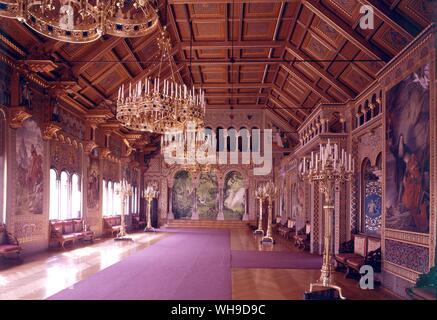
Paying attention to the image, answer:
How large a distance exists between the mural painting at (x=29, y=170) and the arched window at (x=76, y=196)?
9.54 ft

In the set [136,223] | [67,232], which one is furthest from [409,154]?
[136,223]

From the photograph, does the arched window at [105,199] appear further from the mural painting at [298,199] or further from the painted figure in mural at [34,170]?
the mural painting at [298,199]

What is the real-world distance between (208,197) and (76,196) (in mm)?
12137

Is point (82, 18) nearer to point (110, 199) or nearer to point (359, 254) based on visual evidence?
point (359, 254)

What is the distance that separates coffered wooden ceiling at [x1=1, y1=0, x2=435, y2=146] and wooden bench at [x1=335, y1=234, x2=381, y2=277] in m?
4.36

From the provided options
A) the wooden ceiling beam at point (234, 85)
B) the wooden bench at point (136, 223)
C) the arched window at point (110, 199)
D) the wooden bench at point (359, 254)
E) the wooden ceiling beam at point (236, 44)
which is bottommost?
the wooden bench at point (136, 223)

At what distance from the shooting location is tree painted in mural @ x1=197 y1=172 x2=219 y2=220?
87.8 feet

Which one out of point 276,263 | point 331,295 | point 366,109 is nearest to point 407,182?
point 331,295

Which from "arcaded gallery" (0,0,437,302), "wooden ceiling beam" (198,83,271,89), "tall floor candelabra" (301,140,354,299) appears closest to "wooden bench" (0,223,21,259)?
"arcaded gallery" (0,0,437,302)

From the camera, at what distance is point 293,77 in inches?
645

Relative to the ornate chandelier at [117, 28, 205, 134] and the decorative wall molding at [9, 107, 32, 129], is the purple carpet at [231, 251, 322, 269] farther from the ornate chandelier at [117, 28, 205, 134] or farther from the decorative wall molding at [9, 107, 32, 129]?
the decorative wall molding at [9, 107, 32, 129]

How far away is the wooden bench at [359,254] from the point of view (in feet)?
28.9

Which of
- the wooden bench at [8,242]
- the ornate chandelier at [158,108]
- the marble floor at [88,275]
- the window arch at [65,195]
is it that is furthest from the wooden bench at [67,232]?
the ornate chandelier at [158,108]
